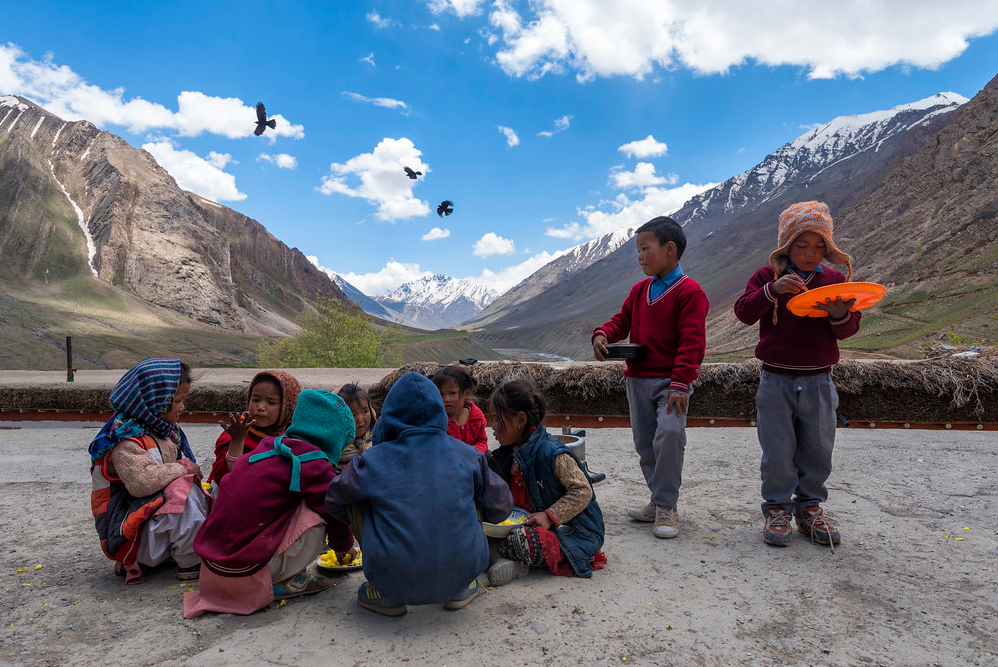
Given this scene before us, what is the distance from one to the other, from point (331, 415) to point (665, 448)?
82.3 inches

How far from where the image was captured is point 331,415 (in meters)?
3.07

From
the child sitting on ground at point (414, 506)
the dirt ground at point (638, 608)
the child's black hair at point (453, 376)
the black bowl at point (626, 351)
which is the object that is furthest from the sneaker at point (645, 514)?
the child sitting on ground at point (414, 506)

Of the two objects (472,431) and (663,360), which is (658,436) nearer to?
(663,360)

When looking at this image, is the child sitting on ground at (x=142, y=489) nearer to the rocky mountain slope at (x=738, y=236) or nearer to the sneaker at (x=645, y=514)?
the sneaker at (x=645, y=514)

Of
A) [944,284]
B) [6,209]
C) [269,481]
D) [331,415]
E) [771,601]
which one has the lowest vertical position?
[771,601]

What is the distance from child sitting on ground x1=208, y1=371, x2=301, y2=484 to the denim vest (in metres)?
1.45

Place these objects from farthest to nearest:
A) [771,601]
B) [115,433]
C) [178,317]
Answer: [178,317], [115,433], [771,601]

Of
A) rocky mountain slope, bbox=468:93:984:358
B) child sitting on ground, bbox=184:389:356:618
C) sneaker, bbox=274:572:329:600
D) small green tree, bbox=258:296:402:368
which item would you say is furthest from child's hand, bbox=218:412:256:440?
rocky mountain slope, bbox=468:93:984:358

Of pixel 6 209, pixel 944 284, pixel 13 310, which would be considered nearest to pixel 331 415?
pixel 944 284

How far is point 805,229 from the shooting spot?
11.9ft

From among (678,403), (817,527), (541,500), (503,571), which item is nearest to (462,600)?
(503,571)

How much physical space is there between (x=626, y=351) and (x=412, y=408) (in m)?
1.76

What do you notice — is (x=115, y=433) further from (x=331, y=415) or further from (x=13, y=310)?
(x=13, y=310)

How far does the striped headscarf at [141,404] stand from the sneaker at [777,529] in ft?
12.2
